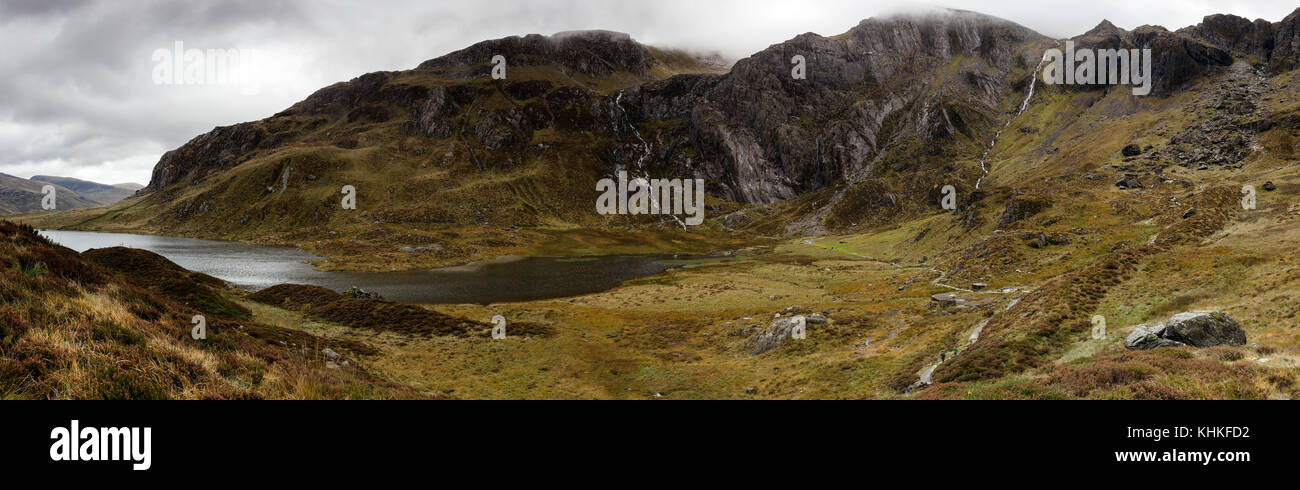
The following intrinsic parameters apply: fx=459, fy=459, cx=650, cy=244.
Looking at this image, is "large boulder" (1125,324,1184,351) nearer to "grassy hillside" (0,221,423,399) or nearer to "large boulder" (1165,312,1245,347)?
"large boulder" (1165,312,1245,347)

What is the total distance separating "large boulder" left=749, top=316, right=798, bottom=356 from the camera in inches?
1219

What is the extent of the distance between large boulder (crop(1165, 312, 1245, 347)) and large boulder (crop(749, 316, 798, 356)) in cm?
1812

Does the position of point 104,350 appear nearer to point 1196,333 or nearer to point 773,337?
point 1196,333

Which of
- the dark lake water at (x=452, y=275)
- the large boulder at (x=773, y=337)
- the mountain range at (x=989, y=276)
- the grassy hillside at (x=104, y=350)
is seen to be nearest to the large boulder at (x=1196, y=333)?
the mountain range at (x=989, y=276)

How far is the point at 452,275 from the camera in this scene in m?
79.2

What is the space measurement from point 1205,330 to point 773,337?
19.7 meters

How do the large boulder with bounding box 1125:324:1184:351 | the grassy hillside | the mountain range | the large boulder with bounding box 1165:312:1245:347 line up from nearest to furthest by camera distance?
the grassy hillside → the large boulder with bounding box 1165:312:1245:347 → the large boulder with bounding box 1125:324:1184:351 → the mountain range

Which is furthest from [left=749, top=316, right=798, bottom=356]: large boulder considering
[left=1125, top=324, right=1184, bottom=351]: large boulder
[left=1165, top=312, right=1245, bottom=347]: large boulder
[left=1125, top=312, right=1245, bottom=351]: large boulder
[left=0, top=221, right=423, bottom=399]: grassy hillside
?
[left=0, top=221, right=423, bottom=399]: grassy hillside

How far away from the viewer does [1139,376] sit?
35.5ft

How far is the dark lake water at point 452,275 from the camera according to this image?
61.9 meters
